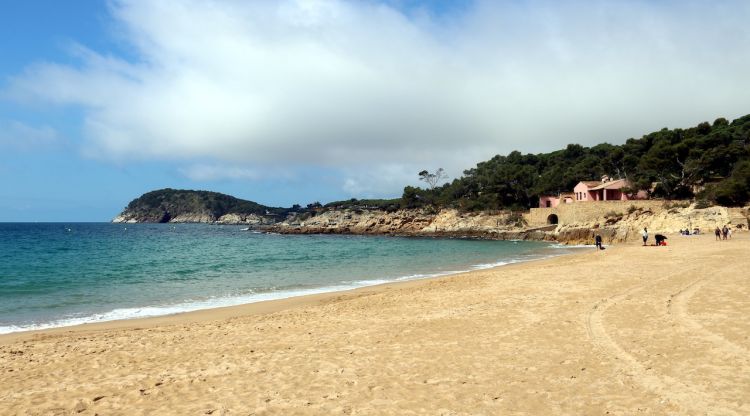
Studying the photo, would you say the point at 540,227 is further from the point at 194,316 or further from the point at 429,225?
the point at 194,316

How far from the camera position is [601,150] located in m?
82.0

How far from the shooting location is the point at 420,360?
7.40 metres

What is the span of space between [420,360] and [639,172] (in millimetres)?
A: 61312

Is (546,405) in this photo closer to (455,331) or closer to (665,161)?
(455,331)

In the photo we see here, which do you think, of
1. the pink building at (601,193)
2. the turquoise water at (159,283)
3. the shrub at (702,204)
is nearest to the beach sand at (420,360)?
the turquoise water at (159,283)

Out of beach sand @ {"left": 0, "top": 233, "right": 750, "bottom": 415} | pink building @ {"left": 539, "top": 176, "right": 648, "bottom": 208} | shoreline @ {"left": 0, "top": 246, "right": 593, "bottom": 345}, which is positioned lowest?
shoreline @ {"left": 0, "top": 246, "right": 593, "bottom": 345}

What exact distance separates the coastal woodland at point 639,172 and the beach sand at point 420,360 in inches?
1715

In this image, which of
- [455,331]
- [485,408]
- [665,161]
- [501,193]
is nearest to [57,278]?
[455,331]

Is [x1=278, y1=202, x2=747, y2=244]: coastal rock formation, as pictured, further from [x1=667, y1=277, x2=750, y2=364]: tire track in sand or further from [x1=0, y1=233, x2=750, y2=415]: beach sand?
[x1=0, y1=233, x2=750, y2=415]: beach sand

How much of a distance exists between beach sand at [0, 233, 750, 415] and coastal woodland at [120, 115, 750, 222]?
143 feet

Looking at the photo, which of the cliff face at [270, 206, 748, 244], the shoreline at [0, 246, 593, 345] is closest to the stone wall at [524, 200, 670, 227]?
the cliff face at [270, 206, 748, 244]

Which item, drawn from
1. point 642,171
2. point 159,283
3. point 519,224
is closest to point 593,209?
point 642,171

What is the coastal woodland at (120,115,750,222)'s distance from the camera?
52.4m

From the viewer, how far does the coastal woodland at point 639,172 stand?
52.4 meters
